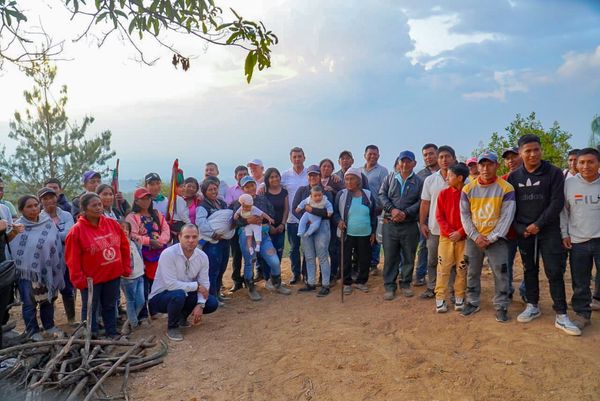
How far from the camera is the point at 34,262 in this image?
515 centimetres

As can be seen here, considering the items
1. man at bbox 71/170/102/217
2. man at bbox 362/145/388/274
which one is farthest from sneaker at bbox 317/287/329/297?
man at bbox 71/170/102/217

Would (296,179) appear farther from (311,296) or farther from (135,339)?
(135,339)

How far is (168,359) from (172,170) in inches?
107

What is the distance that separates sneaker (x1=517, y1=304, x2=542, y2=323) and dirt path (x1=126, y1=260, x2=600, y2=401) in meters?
0.06

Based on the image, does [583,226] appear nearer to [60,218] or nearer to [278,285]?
[278,285]

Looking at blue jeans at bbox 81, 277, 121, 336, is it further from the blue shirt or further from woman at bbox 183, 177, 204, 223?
the blue shirt

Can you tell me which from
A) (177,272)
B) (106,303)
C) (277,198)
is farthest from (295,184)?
(106,303)

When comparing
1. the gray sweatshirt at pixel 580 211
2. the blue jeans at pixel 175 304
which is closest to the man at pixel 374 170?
the gray sweatshirt at pixel 580 211

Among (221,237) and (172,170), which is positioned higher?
(172,170)

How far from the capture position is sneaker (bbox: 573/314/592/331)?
15.4 ft

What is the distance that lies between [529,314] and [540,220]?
113 centimetres

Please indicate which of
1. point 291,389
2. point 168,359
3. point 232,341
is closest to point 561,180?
point 291,389

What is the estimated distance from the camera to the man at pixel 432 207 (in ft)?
19.2

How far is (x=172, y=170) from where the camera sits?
249 inches
